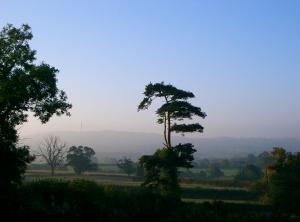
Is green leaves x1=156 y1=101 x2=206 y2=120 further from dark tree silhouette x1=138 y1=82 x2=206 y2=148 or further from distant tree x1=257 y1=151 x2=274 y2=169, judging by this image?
distant tree x1=257 y1=151 x2=274 y2=169

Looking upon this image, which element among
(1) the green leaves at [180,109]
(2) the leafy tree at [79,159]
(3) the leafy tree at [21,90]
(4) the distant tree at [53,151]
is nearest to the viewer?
(3) the leafy tree at [21,90]

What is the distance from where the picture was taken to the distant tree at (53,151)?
3979 inches

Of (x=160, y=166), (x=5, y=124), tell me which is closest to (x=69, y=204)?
(x=5, y=124)

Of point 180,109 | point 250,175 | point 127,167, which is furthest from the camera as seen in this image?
point 127,167

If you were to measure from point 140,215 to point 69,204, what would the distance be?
415 cm

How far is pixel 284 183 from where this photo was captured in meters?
51.1

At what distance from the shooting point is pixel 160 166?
43.9 m

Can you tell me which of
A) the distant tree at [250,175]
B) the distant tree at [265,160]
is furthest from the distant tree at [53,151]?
the distant tree at [265,160]

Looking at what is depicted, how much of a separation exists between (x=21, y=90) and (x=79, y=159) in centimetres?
7064

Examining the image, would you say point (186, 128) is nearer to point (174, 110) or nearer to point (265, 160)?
point (174, 110)

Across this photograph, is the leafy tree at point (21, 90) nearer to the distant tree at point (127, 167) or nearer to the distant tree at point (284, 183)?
the distant tree at point (284, 183)

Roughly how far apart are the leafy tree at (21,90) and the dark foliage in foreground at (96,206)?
5913mm

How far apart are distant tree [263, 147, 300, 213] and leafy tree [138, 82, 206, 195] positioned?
12521mm

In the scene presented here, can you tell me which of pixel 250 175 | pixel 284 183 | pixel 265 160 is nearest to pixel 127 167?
pixel 250 175
